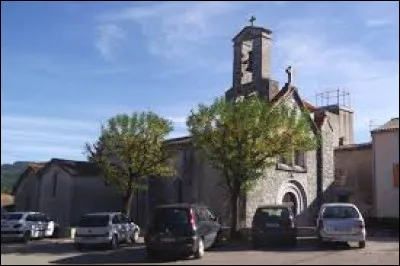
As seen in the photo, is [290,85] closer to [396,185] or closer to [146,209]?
[396,185]

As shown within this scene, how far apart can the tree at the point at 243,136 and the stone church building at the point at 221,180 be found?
4.16 m

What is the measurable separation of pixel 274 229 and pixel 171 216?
4929 millimetres

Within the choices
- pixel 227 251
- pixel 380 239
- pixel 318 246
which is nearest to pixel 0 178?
pixel 227 251

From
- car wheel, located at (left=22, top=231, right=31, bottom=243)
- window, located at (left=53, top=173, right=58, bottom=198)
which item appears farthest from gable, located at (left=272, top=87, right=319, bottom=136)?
window, located at (left=53, top=173, right=58, bottom=198)

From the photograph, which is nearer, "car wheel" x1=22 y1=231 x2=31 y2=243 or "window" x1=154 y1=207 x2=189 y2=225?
"window" x1=154 y1=207 x2=189 y2=225

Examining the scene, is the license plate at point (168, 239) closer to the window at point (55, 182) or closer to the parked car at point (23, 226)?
the parked car at point (23, 226)

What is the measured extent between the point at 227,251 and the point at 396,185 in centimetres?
1491

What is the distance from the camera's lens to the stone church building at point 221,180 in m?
34.4

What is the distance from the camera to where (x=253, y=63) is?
36000mm

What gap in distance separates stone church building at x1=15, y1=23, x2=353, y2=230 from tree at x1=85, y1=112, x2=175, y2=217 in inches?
95.7

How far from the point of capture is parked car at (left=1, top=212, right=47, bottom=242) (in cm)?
2869

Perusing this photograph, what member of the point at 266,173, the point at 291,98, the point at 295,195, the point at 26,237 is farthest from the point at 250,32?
the point at 26,237

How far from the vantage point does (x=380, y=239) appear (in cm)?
2598

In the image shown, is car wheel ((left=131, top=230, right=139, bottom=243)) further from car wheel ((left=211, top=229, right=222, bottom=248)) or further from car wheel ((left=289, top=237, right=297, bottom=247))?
car wheel ((left=289, top=237, right=297, bottom=247))
